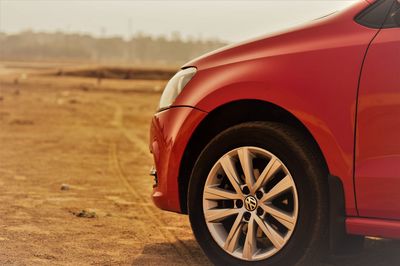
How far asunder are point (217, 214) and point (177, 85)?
0.90 meters

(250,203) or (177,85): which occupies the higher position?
(177,85)

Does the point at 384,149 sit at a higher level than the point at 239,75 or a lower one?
lower

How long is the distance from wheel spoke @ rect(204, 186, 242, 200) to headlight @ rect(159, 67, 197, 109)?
0.64 metres

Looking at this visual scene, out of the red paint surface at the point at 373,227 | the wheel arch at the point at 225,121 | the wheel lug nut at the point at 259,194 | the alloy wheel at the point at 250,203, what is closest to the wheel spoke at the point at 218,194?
the alloy wheel at the point at 250,203

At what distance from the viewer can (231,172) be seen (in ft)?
12.5

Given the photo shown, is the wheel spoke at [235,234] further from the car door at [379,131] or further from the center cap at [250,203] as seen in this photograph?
the car door at [379,131]

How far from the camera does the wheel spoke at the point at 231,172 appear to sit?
12.4ft

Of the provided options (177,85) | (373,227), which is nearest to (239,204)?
(373,227)

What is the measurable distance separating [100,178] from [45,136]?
5247 mm

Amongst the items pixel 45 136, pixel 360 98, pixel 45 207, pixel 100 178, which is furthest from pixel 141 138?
pixel 360 98

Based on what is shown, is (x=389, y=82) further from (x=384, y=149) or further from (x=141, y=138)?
(x=141, y=138)

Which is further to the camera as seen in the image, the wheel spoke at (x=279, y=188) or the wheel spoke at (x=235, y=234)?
the wheel spoke at (x=235, y=234)

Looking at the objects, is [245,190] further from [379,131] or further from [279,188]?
[379,131]

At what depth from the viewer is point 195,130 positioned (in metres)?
3.97
